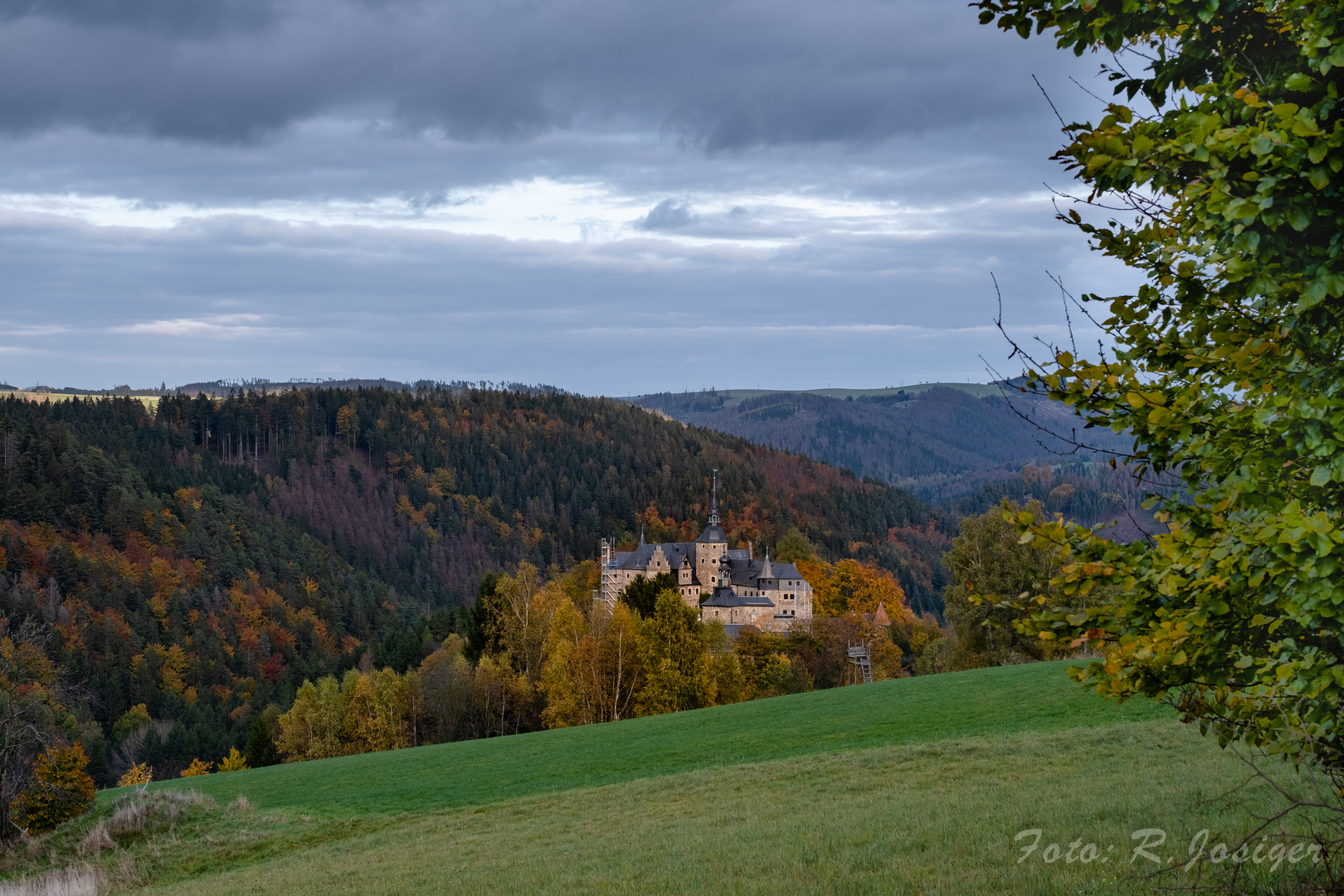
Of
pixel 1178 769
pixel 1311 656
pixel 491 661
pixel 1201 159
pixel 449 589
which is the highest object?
pixel 1201 159

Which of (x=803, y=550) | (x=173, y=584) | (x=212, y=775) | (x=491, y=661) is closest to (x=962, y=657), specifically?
(x=491, y=661)

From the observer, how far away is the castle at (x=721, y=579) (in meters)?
88.9

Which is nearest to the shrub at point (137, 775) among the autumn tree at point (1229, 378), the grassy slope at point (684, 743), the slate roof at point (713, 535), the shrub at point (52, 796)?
the grassy slope at point (684, 743)

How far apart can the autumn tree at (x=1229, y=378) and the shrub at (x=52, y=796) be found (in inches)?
1100

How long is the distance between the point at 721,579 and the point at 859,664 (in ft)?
99.8

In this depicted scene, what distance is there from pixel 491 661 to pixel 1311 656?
61.2m

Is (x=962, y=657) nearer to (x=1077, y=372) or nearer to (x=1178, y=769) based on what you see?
(x=1178, y=769)

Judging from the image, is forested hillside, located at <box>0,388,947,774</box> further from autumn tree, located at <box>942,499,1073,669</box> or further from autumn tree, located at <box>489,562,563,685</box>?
autumn tree, located at <box>942,499,1073,669</box>

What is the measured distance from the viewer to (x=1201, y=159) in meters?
5.81

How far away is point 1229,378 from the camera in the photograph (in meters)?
6.59

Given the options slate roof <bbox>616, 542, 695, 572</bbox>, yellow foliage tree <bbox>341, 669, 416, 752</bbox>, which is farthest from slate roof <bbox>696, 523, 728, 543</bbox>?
yellow foliage tree <bbox>341, 669, 416, 752</bbox>

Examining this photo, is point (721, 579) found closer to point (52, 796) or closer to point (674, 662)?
point (674, 662)

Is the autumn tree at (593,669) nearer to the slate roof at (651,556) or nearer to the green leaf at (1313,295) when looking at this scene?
the slate roof at (651,556)

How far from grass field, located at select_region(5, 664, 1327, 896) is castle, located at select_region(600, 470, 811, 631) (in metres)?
50.3
